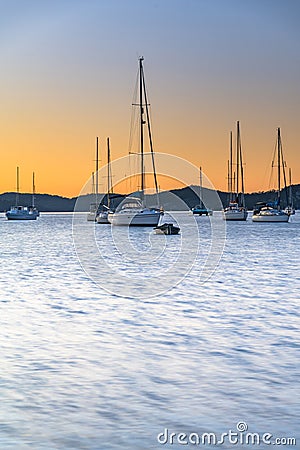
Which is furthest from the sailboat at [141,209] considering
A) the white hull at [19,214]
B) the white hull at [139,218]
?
the white hull at [19,214]

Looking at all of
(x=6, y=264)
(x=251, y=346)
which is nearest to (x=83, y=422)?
(x=251, y=346)

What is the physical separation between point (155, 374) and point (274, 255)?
84.6 ft

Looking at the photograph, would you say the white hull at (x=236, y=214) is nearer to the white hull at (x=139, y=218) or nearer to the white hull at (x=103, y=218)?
the white hull at (x=103, y=218)

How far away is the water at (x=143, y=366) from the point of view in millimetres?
6953

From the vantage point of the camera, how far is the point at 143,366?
31.2 ft

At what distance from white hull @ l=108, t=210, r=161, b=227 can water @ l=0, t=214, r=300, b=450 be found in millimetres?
40189

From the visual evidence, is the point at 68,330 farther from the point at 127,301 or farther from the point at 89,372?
the point at 127,301

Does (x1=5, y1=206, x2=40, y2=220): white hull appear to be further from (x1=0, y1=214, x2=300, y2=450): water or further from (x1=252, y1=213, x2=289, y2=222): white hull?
(x1=0, y1=214, x2=300, y2=450): water

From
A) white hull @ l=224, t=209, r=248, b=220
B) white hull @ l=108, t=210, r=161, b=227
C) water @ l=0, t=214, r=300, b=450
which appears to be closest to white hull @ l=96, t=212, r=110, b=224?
white hull @ l=224, t=209, r=248, b=220

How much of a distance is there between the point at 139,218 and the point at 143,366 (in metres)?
49.8

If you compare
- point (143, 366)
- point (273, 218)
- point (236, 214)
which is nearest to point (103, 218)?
point (236, 214)

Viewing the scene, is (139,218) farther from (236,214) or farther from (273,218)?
(273,218)

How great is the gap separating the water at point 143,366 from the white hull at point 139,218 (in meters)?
40.2

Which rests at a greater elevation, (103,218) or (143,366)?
(103,218)
